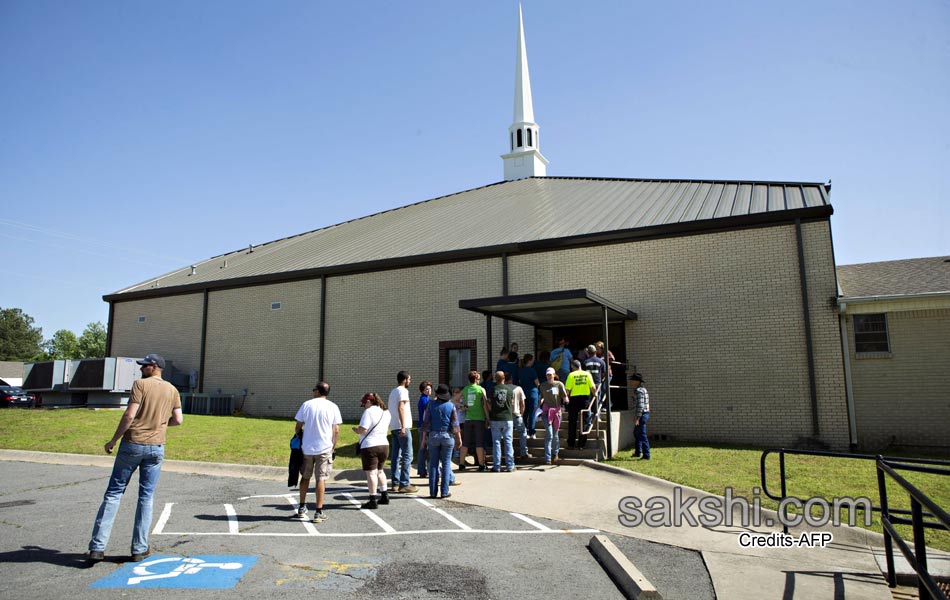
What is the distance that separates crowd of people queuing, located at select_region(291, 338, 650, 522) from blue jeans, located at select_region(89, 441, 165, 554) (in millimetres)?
1897

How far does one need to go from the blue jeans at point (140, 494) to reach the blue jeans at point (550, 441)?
279 inches

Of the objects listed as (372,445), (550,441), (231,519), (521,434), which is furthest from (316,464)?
(550,441)

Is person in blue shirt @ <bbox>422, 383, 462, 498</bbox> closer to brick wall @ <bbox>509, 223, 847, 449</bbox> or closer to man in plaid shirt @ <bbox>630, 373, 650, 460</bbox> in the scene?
man in plaid shirt @ <bbox>630, 373, 650, 460</bbox>

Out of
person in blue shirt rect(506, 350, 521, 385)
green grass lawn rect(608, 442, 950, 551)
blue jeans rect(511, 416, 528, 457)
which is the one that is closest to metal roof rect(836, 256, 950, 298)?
green grass lawn rect(608, 442, 950, 551)

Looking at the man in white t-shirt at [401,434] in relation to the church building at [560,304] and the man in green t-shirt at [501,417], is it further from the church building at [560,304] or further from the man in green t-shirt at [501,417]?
the church building at [560,304]

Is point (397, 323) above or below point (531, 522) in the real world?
above

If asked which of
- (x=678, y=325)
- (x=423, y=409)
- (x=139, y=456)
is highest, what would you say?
(x=678, y=325)

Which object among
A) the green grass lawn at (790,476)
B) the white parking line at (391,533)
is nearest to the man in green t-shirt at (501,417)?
the green grass lawn at (790,476)

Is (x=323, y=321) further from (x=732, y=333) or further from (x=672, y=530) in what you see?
(x=672, y=530)

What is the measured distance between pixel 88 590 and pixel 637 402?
953cm

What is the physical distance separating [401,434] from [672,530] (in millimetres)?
4087

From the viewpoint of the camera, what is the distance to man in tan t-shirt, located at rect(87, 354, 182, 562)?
5.79 m

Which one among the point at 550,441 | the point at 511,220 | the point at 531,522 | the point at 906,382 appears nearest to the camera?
the point at 531,522

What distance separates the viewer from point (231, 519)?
301 inches
